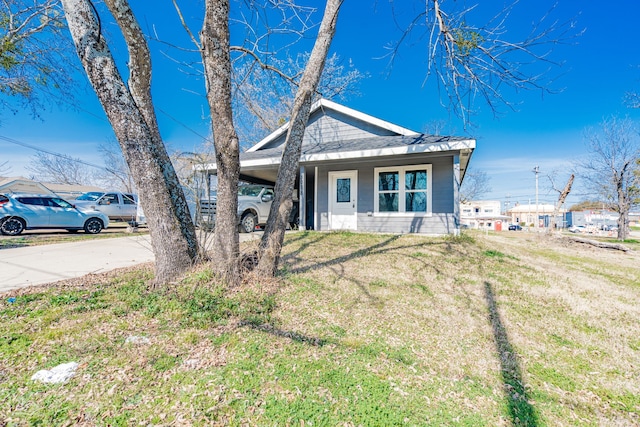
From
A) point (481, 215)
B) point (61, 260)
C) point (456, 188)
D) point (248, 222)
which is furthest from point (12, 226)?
point (481, 215)

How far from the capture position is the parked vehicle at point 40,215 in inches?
335

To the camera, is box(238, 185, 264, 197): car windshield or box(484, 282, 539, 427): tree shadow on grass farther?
box(238, 185, 264, 197): car windshield

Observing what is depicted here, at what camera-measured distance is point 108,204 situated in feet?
40.7

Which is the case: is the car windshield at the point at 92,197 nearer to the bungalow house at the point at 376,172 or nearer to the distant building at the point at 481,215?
the bungalow house at the point at 376,172

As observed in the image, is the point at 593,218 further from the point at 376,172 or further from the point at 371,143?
the point at 371,143

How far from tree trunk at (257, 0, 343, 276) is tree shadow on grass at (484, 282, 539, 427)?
9.06 ft

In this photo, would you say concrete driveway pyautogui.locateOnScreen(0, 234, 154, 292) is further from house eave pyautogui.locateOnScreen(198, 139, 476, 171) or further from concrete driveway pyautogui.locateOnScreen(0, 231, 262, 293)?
house eave pyautogui.locateOnScreen(198, 139, 476, 171)

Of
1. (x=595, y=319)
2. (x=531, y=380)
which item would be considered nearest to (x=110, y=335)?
(x=531, y=380)

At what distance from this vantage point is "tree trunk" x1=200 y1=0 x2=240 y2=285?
10.6 feet

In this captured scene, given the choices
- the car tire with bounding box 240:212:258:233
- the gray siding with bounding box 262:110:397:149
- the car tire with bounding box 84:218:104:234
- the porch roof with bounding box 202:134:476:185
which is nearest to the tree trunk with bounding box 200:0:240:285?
the porch roof with bounding box 202:134:476:185

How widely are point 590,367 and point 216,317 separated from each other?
3.55m

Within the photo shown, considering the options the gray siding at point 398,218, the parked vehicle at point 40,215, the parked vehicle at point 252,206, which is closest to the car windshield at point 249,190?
the parked vehicle at point 252,206

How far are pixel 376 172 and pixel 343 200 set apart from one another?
1507 mm

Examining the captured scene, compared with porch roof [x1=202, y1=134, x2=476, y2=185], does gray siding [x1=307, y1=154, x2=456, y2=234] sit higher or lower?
lower
